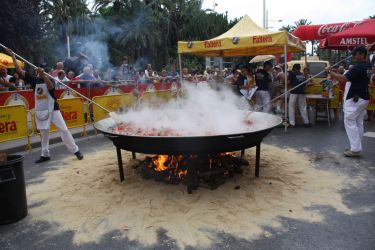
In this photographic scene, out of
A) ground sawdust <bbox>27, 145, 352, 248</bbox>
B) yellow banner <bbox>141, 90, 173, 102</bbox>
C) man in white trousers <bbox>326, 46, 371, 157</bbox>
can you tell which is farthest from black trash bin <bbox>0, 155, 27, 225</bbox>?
yellow banner <bbox>141, 90, 173, 102</bbox>

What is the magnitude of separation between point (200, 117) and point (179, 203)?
1.78 meters

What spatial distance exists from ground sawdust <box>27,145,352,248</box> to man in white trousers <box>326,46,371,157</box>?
4.22ft

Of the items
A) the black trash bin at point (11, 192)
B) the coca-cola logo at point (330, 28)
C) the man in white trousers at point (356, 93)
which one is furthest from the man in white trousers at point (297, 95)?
the black trash bin at point (11, 192)

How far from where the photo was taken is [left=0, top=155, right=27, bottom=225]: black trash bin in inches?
155

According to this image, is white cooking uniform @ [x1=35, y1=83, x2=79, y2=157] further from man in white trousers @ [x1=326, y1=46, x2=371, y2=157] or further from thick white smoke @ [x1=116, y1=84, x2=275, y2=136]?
man in white trousers @ [x1=326, y1=46, x2=371, y2=157]

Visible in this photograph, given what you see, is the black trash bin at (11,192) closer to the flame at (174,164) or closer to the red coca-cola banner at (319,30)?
the flame at (174,164)

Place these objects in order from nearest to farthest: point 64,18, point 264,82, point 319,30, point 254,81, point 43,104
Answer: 1. point 43,104
2. point 264,82
3. point 254,81
4. point 319,30
5. point 64,18

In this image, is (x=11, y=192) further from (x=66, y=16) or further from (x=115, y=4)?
(x=66, y=16)

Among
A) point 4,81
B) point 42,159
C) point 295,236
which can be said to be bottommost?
point 295,236

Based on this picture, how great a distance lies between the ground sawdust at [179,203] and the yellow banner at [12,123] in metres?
2.31

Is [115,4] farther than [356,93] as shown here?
Yes

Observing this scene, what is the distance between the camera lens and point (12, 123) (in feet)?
25.0

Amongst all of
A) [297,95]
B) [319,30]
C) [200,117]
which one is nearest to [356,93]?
[200,117]

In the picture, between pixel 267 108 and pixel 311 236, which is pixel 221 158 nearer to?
pixel 311 236
